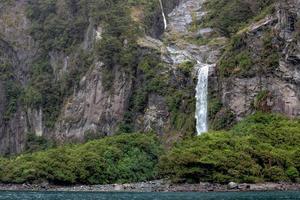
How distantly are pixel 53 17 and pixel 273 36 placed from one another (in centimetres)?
6869

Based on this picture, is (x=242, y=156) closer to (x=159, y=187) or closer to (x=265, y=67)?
(x=159, y=187)

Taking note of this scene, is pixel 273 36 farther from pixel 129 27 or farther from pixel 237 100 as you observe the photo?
pixel 129 27

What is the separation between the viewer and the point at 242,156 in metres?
82.5

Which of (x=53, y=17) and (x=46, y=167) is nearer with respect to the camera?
(x=46, y=167)

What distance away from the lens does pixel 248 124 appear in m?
94.4

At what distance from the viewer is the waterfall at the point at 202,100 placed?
106375 millimetres

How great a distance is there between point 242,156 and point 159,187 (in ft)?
39.9

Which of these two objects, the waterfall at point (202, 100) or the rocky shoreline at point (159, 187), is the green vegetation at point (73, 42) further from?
the rocky shoreline at point (159, 187)

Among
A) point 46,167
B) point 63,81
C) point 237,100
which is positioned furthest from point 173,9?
point 46,167

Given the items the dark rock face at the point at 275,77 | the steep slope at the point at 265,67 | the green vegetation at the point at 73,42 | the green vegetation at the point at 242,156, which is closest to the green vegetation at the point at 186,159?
the green vegetation at the point at 242,156

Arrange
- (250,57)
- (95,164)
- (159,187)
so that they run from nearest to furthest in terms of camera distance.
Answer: (159,187) < (95,164) < (250,57)

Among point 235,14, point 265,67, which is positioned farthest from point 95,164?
point 235,14

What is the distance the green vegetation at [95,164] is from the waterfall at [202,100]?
8331mm

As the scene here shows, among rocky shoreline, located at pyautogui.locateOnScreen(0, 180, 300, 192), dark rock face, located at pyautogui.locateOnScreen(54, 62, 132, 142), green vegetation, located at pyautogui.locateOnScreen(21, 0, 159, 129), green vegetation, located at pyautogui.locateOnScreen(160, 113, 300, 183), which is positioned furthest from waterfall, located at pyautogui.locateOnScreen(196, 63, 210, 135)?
green vegetation, located at pyautogui.locateOnScreen(21, 0, 159, 129)
